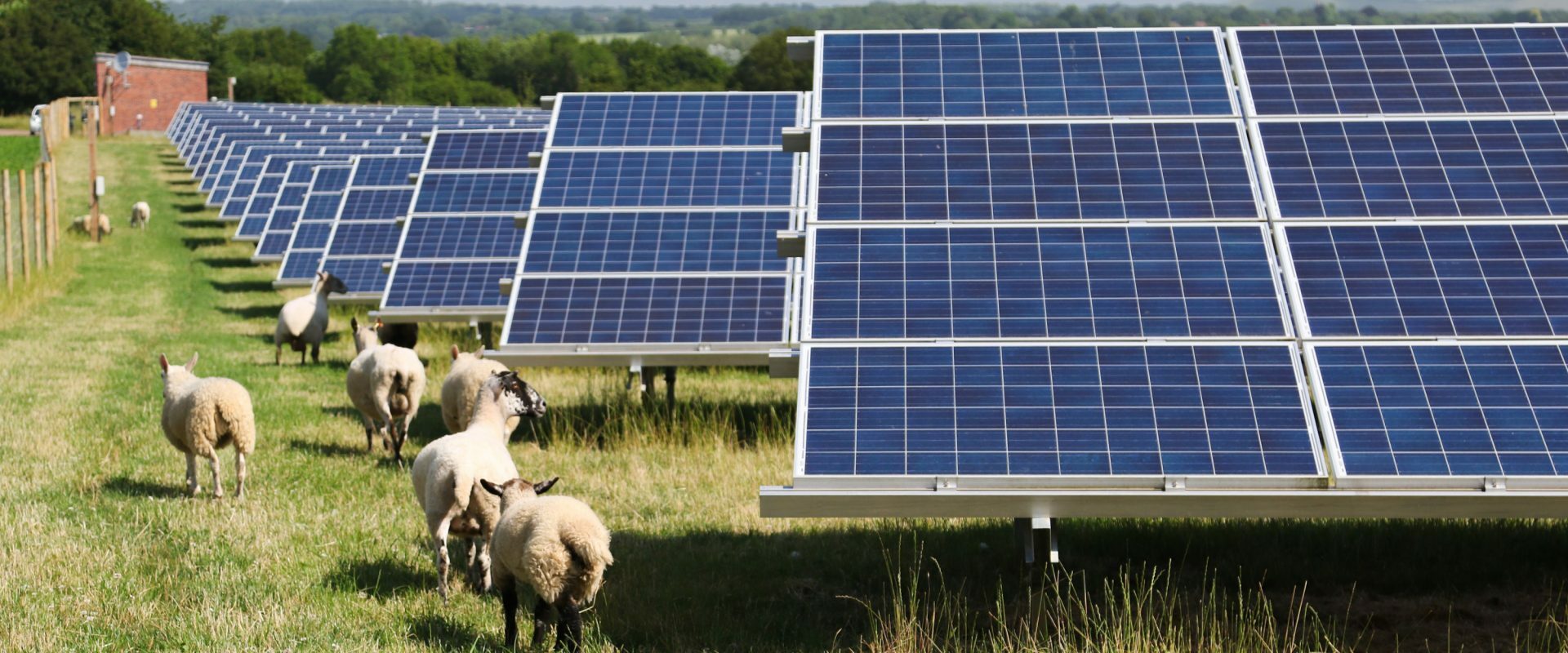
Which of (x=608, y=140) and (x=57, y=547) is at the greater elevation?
(x=608, y=140)

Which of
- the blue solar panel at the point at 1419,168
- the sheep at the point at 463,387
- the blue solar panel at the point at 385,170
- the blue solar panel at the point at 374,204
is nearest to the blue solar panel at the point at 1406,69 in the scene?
the blue solar panel at the point at 1419,168

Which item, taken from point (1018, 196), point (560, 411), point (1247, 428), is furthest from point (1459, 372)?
point (560, 411)

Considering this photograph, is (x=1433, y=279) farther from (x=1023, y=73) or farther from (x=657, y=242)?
(x=657, y=242)

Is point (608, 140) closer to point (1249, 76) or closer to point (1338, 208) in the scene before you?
point (1249, 76)

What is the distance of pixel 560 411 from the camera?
16922 millimetres

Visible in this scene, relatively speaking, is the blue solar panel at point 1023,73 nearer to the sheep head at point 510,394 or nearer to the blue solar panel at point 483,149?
the sheep head at point 510,394

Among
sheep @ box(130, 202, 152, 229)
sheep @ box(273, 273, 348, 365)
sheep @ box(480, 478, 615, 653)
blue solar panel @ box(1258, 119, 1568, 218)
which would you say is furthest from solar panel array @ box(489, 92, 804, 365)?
sheep @ box(130, 202, 152, 229)

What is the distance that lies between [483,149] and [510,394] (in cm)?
1468

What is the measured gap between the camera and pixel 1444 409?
8773 millimetres

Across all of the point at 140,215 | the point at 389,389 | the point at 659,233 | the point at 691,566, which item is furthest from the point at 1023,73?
the point at 140,215

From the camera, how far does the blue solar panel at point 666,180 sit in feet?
58.9

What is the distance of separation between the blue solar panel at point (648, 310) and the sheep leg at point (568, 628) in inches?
280

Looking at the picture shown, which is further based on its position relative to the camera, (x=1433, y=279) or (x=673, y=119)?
(x=673, y=119)

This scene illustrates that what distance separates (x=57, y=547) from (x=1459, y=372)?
888cm
